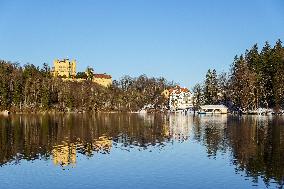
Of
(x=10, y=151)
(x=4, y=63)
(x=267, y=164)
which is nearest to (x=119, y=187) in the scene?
(x=267, y=164)

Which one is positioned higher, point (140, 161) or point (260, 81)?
point (260, 81)

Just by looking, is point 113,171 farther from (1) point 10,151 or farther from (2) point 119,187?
(1) point 10,151

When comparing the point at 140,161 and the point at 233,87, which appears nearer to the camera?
the point at 140,161

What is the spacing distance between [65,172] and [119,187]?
32.2ft

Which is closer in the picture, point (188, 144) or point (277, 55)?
point (188, 144)

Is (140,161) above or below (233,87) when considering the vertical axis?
below

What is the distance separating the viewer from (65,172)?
152ft

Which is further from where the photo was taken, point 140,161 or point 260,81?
point 260,81

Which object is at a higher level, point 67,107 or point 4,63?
point 4,63

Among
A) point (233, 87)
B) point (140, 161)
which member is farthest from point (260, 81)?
point (140, 161)

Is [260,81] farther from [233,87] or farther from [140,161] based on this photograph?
[140,161]

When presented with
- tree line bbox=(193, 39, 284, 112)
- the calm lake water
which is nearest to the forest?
tree line bbox=(193, 39, 284, 112)

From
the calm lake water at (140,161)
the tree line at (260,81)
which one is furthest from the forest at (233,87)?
the calm lake water at (140,161)

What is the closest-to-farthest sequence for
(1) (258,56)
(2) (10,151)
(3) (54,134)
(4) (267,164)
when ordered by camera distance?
(4) (267,164)
(2) (10,151)
(3) (54,134)
(1) (258,56)
